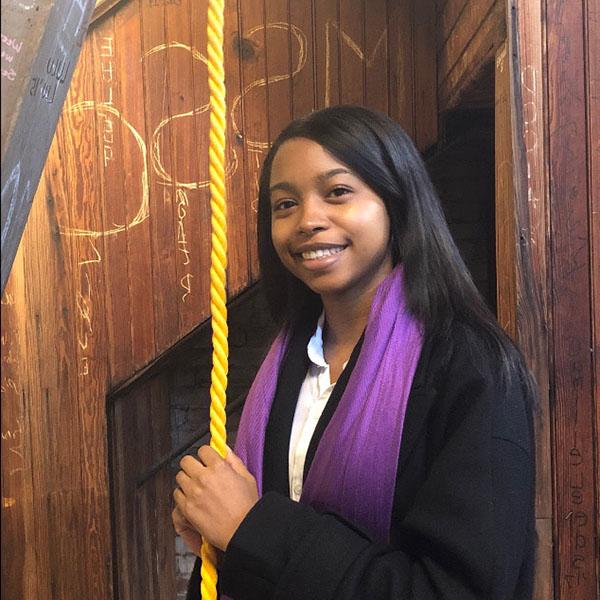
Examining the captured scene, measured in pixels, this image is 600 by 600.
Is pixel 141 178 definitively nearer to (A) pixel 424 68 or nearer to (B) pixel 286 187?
(A) pixel 424 68

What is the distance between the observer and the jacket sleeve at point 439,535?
2.43ft

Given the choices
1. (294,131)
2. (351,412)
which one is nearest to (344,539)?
(351,412)

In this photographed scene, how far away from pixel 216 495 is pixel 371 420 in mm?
213

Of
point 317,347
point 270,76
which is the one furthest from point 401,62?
point 317,347

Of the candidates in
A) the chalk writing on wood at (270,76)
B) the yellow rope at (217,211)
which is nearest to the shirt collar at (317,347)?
the yellow rope at (217,211)

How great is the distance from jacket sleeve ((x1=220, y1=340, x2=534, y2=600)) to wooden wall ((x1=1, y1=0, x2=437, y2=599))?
1347 mm

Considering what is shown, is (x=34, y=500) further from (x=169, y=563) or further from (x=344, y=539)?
(x=344, y=539)

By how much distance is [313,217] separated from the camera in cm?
93

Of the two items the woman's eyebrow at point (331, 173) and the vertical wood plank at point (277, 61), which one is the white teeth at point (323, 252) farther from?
the vertical wood plank at point (277, 61)

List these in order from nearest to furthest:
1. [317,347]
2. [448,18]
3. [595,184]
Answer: [317,347] < [595,184] < [448,18]

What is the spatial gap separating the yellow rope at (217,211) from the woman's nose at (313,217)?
0.24m

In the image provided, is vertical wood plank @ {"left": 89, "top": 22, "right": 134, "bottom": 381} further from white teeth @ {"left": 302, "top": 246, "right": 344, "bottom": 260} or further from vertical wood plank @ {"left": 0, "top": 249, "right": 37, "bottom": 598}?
white teeth @ {"left": 302, "top": 246, "right": 344, "bottom": 260}

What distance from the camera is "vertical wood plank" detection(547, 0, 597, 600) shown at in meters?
1.36

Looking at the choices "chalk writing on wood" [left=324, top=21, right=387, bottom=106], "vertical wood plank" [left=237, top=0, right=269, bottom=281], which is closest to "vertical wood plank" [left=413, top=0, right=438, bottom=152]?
"chalk writing on wood" [left=324, top=21, right=387, bottom=106]
